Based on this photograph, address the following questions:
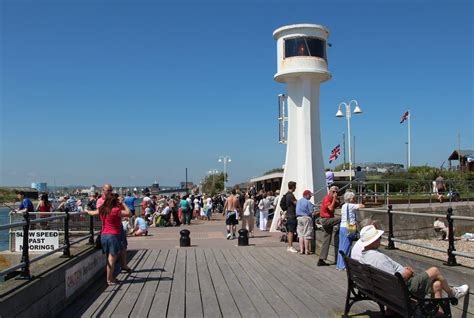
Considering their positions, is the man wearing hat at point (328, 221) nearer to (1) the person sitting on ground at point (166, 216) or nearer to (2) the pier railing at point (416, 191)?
(2) the pier railing at point (416, 191)

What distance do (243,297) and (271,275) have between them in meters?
1.97

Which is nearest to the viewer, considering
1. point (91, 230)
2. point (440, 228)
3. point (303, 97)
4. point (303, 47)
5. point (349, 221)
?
point (349, 221)

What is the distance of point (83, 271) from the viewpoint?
8258mm

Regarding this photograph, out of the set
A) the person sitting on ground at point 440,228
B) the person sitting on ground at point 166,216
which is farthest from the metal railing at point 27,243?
the person sitting on ground at point 440,228

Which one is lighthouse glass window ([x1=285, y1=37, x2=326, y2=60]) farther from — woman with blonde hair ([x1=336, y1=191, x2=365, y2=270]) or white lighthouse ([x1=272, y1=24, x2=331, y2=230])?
woman with blonde hair ([x1=336, y1=191, x2=365, y2=270])

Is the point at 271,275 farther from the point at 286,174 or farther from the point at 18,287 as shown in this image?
the point at 286,174

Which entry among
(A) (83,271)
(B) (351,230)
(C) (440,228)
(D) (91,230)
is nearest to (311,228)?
(B) (351,230)

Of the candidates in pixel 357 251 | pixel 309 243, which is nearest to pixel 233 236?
pixel 309 243

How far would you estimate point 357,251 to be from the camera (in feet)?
21.1

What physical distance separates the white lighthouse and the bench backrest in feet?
43.4

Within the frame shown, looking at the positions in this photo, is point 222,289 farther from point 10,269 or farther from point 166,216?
point 166,216

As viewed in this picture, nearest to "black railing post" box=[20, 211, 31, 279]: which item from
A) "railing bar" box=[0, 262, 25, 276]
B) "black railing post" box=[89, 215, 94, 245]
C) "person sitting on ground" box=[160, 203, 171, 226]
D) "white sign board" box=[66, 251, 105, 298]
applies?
"railing bar" box=[0, 262, 25, 276]

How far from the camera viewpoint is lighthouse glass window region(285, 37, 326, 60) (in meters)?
19.5

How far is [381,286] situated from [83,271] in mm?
5077
